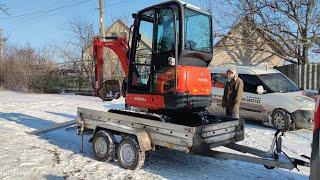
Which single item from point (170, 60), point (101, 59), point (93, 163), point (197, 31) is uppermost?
point (197, 31)

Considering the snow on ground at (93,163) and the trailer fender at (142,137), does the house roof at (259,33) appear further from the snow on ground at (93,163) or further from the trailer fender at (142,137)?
the trailer fender at (142,137)

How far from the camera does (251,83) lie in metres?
13.2

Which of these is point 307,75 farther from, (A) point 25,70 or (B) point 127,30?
(A) point 25,70

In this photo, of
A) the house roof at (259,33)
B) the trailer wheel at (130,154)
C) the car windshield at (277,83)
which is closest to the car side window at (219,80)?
the car windshield at (277,83)

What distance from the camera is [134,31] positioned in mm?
8250

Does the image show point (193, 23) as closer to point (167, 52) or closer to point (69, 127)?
point (167, 52)

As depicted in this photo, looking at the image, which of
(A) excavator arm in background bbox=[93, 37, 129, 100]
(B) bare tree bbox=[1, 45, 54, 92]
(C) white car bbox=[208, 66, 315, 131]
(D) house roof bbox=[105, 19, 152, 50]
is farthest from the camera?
(B) bare tree bbox=[1, 45, 54, 92]

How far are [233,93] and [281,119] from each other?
9.33 ft

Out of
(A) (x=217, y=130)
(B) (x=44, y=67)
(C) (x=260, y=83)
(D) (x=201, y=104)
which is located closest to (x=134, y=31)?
(D) (x=201, y=104)

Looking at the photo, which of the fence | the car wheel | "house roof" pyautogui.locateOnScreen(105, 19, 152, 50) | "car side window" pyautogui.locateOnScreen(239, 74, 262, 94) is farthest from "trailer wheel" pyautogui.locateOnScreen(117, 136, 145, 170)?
the fence

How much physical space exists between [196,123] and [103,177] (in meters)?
2.13

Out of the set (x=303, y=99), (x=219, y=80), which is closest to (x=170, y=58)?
(x=303, y=99)

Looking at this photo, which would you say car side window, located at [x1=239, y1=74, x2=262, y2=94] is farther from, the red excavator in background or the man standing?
the red excavator in background

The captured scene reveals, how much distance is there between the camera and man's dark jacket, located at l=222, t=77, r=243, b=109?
33.0ft
